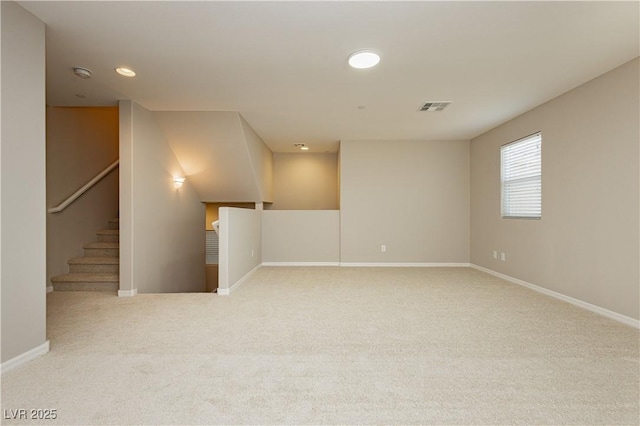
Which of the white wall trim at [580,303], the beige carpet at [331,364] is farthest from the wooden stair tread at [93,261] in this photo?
the white wall trim at [580,303]

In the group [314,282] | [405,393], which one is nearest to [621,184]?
[405,393]

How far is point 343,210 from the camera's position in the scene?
6.12 metres

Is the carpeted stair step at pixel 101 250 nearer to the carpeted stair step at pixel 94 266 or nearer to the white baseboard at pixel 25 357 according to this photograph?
the carpeted stair step at pixel 94 266

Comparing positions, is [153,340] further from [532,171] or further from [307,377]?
[532,171]

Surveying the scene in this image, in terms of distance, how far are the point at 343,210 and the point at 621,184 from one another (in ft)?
13.2

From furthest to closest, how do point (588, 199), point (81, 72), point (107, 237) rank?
point (107, 237) < point (588, 199) < point (81, 72)

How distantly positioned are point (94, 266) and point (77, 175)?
4.77 ft

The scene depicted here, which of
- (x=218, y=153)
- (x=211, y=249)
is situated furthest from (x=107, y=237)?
(x=211, y=249)

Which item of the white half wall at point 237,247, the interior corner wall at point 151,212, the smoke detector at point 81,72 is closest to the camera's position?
the smoke detector at point 81,72

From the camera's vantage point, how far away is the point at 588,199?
3311 millimetres

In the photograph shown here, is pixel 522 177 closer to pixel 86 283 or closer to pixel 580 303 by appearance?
pixel 580 303

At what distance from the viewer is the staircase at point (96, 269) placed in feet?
13.6

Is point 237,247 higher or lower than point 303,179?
lower

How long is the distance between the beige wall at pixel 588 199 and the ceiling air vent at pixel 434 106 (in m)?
1.29
